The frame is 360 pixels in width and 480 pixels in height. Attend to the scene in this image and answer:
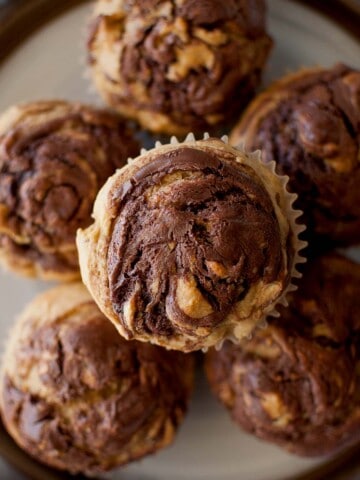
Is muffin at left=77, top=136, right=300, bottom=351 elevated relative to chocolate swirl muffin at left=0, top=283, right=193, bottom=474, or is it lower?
elevated

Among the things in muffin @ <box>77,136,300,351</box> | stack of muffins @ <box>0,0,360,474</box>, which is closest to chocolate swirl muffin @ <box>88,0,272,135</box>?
stack of muffins @ <box>0,0,360,474</box>

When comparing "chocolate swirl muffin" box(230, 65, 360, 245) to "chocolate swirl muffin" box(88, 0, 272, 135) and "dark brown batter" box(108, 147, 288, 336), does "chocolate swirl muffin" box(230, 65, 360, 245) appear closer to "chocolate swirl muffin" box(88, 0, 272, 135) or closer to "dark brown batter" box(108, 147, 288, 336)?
"chocolate swirl muffin" box(88, 0, 272, 135)

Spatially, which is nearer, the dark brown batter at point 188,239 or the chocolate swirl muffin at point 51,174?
the dark brown batter at point 188,239

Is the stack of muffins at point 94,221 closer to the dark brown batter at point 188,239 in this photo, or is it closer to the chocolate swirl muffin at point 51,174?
the chocolate swirl muffin at point 51,174

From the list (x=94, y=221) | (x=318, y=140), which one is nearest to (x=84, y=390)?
(x=94, y=221)

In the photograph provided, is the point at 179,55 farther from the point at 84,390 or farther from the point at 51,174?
the point at 84,390

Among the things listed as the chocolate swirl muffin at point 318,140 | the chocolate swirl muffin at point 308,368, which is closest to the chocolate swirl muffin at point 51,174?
the chocolate swirl muffin at point 318,140
